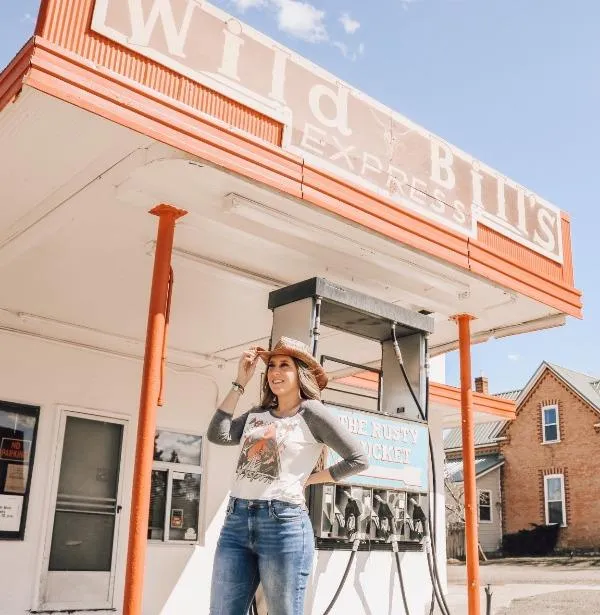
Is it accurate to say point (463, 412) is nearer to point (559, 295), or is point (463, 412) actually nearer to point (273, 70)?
point (559, 295)

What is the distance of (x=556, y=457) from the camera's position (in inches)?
1096

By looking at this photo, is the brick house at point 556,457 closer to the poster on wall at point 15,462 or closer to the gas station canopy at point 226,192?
the gas station canopy at point 226,192

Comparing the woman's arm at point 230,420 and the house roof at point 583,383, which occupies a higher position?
the house roof at point 583,383

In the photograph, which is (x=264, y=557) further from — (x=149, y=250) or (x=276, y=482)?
(x=149, y=250)

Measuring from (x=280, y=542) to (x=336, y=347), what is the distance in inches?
219

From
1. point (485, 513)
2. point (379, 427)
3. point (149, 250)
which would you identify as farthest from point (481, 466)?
point (149, 250)

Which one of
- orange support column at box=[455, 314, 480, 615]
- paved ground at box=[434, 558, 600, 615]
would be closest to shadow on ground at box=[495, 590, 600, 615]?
paved ground at box=[434, 558, 600, 615]

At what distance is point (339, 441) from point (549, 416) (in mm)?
27418

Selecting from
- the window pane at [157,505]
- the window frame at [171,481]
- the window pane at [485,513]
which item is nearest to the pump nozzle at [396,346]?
the window frame at [171,481]

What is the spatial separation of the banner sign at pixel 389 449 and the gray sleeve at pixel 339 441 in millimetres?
1868

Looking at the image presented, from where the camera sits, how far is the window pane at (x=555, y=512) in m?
27.0

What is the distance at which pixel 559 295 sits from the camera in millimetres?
6863

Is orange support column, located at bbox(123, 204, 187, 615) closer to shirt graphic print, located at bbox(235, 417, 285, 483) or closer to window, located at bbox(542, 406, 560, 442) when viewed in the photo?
shirt graphic print, located at bbox(235, 417, 285, 483)

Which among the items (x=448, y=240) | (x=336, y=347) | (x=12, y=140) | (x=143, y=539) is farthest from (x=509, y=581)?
(x=12, y=140)
